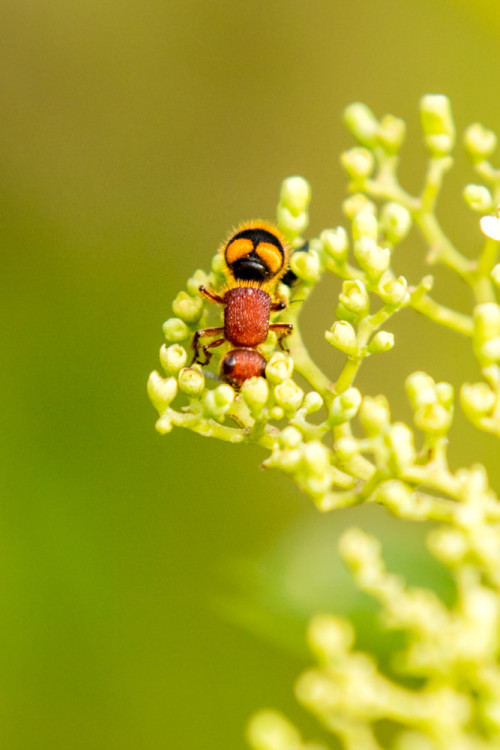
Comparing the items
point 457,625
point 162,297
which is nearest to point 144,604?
point 162,297

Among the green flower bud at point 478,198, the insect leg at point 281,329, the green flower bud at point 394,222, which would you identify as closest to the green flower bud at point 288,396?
the insect leg at point 281,329

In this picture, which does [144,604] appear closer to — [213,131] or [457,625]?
[457,625]

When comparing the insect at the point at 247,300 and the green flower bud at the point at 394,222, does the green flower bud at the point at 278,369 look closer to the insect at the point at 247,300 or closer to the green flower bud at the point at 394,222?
the insect at the point at 247,300

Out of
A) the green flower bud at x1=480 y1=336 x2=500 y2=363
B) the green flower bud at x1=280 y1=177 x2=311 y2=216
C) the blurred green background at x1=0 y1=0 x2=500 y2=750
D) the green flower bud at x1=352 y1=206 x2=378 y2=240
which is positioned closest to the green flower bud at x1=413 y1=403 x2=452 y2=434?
the green flower bud at x1=480 y1=336 x2=500 y2=363

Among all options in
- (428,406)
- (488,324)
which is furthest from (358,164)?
(428,406)

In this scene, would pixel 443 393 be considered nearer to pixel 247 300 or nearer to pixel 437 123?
pixel 247 300

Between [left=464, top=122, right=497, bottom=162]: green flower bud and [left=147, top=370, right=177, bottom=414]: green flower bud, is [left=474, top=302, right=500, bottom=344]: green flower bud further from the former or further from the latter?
[left=464, top=122, right=497, bottom=162]: green flower bud
